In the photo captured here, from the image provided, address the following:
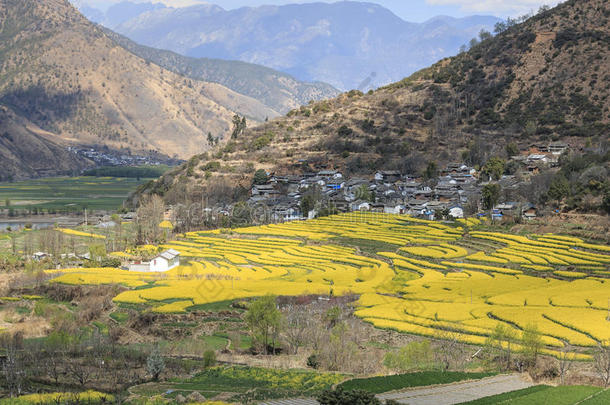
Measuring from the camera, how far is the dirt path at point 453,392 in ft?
93.8

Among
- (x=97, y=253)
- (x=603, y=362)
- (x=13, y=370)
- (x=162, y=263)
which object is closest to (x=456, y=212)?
(x=162, y=263)

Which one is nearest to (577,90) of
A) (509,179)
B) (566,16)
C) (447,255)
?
(566,16)

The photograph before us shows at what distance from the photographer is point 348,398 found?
1005 inches

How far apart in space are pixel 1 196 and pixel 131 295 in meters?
104

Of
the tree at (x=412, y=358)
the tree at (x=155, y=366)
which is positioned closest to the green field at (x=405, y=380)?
the tree at (x=412, y=358)

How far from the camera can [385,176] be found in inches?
4636

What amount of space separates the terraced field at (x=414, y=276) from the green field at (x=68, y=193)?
175 ft

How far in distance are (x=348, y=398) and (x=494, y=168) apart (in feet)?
279

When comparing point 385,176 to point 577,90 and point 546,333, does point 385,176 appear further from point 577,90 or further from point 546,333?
point 546,333

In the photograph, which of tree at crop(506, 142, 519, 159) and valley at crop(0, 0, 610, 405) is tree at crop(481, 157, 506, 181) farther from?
tree at crop(506, 142, 519, 159)

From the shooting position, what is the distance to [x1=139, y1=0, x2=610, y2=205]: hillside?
123 metres

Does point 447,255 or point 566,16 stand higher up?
point 566,16

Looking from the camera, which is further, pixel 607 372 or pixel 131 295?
pixel 131 295

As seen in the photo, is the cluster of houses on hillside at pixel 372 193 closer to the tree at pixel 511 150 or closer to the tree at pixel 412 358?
the tree at pixel 511 150
